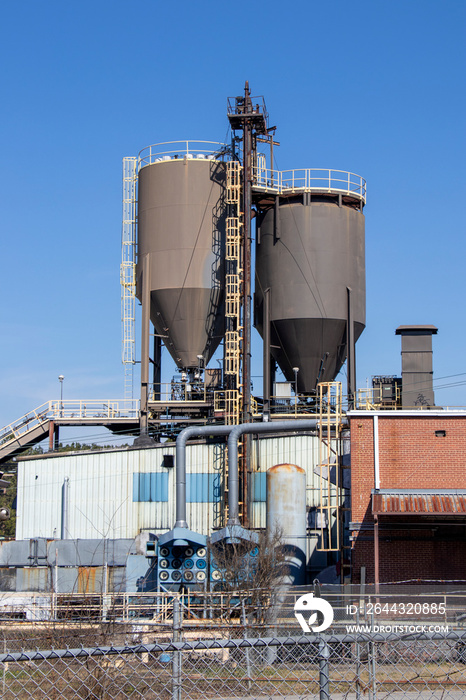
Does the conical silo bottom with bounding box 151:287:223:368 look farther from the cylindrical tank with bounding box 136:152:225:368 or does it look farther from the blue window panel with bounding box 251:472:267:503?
the blue window panel with bounding box 251:472:267:503

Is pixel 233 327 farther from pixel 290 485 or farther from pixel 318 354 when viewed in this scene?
pixel 290 485

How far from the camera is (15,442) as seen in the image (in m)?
47.1

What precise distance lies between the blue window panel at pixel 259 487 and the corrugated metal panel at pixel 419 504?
37.6 ft

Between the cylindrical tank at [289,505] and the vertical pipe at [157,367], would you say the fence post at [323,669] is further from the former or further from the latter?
the vertical pipe at [157,367]

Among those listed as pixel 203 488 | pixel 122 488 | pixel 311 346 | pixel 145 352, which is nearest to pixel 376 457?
pixel 203 488

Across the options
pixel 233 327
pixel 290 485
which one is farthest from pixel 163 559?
pixel 233 327

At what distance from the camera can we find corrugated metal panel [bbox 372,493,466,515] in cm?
2847

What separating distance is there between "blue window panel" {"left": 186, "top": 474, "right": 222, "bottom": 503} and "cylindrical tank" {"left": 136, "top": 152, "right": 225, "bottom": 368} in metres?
7.16

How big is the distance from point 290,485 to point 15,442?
17.5 meters

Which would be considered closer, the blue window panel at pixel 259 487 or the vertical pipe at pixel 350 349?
the blue window panel at pixel 259 487

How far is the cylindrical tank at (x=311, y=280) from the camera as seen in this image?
45.3 metres

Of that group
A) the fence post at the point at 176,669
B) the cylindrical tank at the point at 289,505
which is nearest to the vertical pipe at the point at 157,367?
the cylindrical tank at the point at 289,505

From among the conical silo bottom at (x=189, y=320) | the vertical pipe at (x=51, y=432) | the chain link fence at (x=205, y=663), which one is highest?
the conical silo bottom at (x=189, y=320)

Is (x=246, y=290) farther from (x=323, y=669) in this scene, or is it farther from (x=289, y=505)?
(x=323, y=669)
